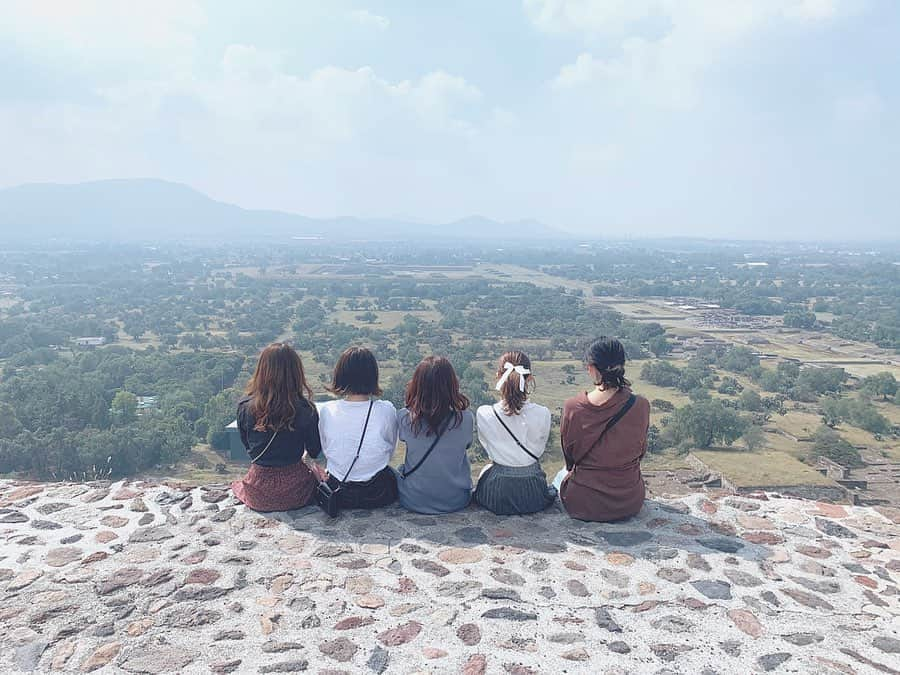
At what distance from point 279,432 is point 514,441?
5.71 ft

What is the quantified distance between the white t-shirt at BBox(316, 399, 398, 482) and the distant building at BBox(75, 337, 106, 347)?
151 feet

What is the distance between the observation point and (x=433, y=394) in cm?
460

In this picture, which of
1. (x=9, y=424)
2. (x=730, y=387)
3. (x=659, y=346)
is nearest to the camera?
(x=9, y=424)

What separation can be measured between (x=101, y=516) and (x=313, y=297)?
71536 millimetres

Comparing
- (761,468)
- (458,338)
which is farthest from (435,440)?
(458,338)

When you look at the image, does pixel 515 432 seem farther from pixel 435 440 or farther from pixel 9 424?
pixel 9 424

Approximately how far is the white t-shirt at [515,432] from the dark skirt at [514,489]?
0.08 m

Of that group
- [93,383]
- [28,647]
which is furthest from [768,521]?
[93,383]

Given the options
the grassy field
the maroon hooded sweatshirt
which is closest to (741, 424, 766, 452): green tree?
the grassy field

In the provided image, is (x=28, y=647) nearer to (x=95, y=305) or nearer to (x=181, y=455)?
(x=181, y=455)

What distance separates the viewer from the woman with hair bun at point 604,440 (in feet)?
14.8

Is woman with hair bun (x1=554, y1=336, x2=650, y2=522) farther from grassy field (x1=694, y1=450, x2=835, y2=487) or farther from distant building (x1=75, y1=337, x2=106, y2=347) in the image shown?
distant building (x1=75, y1=337, x2=106, y2=347)

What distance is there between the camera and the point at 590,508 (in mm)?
4719

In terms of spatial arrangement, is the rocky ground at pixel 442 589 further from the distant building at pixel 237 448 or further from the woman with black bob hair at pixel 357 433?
the distant building at pixel 237 448
